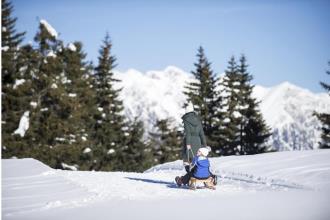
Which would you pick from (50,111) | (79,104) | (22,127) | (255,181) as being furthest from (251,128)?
(255,181)

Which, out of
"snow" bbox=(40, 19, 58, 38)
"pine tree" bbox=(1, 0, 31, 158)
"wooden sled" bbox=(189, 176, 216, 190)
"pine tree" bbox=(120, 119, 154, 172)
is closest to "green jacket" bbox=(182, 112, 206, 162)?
"wooden sled" bbox=(189, 176, 216, 190)

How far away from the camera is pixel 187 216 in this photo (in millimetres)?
7855

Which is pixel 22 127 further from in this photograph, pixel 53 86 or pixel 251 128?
pixel 251 128

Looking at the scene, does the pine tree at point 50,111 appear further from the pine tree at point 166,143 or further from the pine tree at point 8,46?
the pine tree at point 166,143

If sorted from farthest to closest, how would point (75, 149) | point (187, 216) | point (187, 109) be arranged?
point (75, 149) → point (187, 109) → point (187, 216)

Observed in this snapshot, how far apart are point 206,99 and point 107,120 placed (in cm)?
1156

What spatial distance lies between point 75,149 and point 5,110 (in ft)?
22.8

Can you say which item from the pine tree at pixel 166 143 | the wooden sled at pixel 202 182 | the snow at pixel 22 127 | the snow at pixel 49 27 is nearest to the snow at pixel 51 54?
the snow at pixel 49 27

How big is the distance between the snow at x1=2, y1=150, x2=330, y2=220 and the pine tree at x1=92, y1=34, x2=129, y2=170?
27943mm

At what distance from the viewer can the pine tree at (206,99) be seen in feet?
142

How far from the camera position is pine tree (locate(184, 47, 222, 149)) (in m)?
43.4

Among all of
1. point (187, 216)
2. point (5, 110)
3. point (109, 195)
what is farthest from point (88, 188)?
point (5, 110)

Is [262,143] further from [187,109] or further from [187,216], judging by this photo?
[187,216]

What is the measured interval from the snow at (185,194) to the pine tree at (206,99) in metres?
26.0
